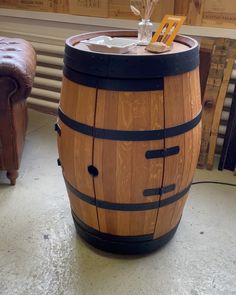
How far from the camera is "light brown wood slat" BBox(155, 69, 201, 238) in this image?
122cm

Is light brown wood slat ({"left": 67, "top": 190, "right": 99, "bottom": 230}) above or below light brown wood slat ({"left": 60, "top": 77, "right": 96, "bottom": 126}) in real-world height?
below

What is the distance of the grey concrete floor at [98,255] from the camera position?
139cm

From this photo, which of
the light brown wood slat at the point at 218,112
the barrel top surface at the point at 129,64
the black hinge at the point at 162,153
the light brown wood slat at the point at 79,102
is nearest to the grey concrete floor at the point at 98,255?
the light brown wood slat at the point at 218,112

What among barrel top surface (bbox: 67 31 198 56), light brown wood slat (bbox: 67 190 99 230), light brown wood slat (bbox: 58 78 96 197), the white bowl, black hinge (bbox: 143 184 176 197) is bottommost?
light brown wood slat (bbox: 67 190 99 230)

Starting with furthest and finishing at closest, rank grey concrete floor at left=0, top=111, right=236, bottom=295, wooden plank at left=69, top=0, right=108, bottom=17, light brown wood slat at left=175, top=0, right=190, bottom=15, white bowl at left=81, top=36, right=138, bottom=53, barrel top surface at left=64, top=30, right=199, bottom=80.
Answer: wooden plank at left=69, top=0, right=108, bottom=17, light brown wood slat at left=175, top=0, right=190, bottom=15, grey concrete floor at left=0, top=111, right=236, bottom=295, white bowl at left=81, top=36, right=138, bottom=53, barrel top surface at left=64, top=30, right=199, bottom=80

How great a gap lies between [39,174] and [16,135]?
1.12ft

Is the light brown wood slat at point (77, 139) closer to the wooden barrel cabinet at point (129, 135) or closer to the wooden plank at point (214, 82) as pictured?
the wooden barrel cabinet at point (129, 135)

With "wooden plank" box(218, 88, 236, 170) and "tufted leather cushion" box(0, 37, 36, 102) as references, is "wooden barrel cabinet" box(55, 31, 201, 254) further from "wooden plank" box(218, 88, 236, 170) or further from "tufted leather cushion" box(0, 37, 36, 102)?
"wooden plank" box(218, 88, 236, 170)

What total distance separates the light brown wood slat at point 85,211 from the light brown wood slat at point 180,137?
26 cm

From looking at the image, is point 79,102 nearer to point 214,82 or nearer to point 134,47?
point 134,47

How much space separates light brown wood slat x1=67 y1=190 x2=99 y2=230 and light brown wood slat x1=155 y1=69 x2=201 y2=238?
0.26 m

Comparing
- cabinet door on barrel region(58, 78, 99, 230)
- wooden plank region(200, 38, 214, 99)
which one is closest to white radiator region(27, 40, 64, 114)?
wooden plank region(200, 38, 214, 99)

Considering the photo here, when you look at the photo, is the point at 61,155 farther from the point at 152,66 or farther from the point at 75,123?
the point at 152,66

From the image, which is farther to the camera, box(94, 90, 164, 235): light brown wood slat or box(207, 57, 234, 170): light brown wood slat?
box(207, 57, 234, 170): light brown wood slat
